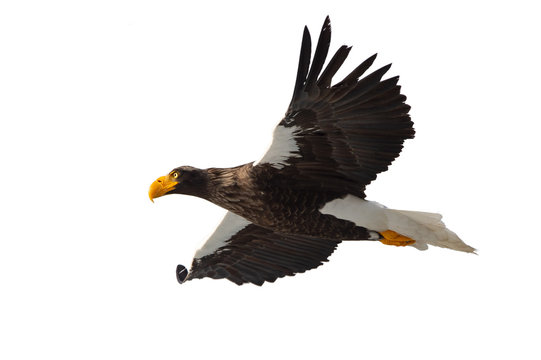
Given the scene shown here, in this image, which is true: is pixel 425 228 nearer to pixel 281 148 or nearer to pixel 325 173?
pixel 325 173

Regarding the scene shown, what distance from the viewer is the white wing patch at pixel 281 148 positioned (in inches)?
300

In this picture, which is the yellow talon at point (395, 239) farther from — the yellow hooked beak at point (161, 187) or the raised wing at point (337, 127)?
the yellow hooked beak at point (161, 187)

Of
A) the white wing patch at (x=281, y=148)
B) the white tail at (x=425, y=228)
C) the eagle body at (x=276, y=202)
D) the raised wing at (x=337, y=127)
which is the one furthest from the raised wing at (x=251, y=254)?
the white wing patch at (x=281, y=148)

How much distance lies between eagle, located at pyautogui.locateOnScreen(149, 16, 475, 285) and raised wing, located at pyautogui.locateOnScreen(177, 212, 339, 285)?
0.02 metres

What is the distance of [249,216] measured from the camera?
816 cm

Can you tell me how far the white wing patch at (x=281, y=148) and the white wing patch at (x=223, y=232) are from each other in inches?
48.9

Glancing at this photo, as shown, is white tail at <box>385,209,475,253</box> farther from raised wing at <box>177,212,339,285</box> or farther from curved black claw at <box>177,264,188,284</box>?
curved black claw at <box>177,264,188,284</box>

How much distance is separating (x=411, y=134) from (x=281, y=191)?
3.89 ft

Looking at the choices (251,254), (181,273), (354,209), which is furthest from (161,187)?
(354,209)

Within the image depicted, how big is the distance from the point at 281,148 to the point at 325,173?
457 mm

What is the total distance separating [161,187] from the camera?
27.6 feet

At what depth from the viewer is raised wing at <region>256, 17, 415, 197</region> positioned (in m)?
7.30

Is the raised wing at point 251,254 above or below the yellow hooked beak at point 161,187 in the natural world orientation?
below

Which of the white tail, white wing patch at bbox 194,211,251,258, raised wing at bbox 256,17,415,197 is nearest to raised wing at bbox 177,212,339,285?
white wing patch at bbox 194,211,251,258
